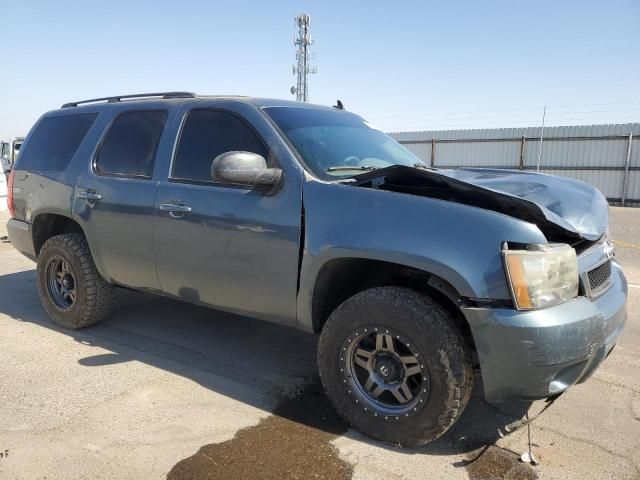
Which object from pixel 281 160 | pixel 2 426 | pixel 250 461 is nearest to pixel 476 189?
pixel 281 160

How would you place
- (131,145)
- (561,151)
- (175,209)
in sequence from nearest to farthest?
(175,209) < (131,145) < (561,151)

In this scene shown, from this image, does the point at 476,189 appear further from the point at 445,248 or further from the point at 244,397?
the point at 244,397

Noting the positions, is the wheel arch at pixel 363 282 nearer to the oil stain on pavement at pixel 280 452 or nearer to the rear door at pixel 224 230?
the rear door at pixel 224 230

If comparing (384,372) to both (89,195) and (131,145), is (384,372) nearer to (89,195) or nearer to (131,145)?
(131,145)

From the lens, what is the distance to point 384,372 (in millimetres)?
2857

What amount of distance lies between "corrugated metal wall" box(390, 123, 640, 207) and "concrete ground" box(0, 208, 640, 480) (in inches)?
734

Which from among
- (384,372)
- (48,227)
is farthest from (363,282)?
(48,227)

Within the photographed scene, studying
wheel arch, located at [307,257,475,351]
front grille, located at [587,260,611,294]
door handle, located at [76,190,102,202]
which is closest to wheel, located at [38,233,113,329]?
door handle, located at [76,190,102,202]

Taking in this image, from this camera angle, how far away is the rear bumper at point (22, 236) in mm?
4898

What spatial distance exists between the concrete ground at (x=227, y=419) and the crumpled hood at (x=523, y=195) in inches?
46.1

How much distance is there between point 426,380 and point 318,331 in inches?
32.2

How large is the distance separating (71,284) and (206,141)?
210 cm

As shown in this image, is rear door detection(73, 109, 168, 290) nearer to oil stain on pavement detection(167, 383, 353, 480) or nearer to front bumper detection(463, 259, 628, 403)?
oil stain on pavement detection(167, 383, 353, 480)

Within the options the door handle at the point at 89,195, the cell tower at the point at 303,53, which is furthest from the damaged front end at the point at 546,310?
the cell tower at the point at 303,53
